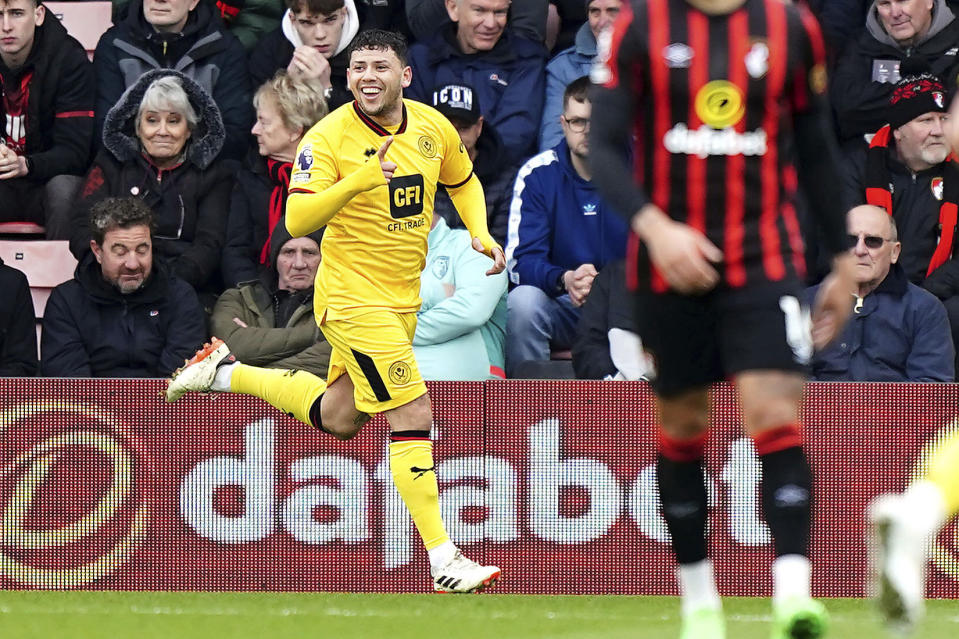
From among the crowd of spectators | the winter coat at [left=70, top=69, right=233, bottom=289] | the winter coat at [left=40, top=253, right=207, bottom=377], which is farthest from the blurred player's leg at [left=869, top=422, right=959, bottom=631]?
the winter coat at [left=70, top=69, right=233, bottom=289]

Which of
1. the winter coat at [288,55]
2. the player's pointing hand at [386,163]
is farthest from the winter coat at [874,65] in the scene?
→ the player's pointing hand at [386,163]

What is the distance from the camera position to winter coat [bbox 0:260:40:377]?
27.5 feet

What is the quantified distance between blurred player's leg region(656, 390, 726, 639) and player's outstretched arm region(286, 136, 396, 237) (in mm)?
1889

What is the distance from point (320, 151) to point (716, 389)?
2.02 meters

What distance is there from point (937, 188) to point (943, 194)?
45mm

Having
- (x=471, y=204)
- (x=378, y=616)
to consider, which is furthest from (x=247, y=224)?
(x=378, y=616)

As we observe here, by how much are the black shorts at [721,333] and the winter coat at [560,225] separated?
3929mm

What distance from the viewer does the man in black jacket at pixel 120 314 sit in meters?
8.21

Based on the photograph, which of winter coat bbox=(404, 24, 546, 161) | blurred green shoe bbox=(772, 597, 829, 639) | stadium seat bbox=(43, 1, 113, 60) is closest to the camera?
blurred green shoe bbox=(772, 597, 829, 639)

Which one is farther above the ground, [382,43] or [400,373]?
[382,43]

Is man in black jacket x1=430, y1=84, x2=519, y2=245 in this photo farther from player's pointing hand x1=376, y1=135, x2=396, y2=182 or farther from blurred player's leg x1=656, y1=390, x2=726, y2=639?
blurred player's leg x1=656, y1=390, x2=726, y2=639

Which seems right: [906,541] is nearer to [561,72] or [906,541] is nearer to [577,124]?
[577,124]

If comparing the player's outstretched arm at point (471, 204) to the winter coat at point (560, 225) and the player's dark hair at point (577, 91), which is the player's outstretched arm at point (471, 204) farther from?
the player's dark hair at point (577, 91)

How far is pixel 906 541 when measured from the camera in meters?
3.87
